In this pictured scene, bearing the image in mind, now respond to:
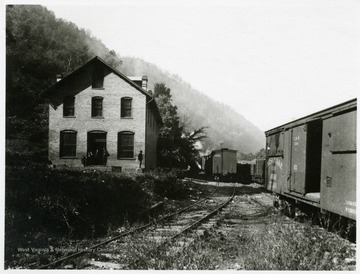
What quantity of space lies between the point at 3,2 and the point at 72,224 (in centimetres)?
541

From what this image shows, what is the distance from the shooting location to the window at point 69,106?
23344 millimetres

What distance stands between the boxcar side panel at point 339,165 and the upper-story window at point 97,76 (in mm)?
18840

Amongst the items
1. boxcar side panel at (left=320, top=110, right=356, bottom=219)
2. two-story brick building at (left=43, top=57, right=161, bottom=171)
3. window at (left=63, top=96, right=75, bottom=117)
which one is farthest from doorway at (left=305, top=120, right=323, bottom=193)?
window at (left=63, top=96, right=75, bottom=117)

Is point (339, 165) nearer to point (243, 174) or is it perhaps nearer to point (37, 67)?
point (243, 174)

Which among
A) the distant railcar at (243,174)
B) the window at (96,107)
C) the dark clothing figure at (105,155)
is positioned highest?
the window at (96,107)

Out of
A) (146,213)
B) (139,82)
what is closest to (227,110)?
(139,82)

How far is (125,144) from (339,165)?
18.7m

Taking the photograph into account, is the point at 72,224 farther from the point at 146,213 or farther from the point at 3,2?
the point at 3,2

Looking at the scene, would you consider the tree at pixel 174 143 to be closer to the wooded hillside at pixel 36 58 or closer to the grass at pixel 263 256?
the wooded hillside at pixel 36 58

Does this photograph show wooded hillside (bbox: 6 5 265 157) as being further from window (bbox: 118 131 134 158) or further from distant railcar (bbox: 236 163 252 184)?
distant railcar (bbox: 236 163 252 184)

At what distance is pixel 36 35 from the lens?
23906mm

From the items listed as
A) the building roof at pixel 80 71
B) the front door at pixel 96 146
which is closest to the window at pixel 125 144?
the front door at pixel 96 146

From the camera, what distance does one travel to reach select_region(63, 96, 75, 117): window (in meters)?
23.3

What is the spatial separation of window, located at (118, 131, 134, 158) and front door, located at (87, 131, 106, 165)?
120cm
